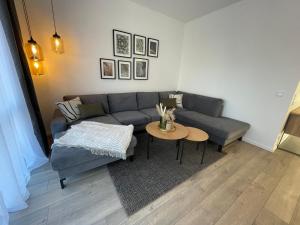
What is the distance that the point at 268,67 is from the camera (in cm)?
259

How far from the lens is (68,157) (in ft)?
5.11

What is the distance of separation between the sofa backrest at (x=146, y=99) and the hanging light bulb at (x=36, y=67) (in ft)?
6.48

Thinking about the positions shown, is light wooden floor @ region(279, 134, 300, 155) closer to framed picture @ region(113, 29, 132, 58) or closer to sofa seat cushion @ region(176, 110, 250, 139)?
sofa seat cushion @ region(176, 110, 250, 139)

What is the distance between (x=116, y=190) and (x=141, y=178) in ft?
1.17

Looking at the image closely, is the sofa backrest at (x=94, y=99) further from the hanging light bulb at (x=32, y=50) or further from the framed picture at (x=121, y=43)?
the framed picture at (x=121, y=43)

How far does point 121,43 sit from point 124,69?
0.58 metres

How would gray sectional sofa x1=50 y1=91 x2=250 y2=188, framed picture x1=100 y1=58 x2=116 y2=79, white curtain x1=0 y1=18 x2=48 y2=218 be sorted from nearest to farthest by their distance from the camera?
white curtain x1=0 y1=18 x2=48 y2=218, gray sectional sofa x1=50 y1=91 x2=250 y2=188, framed picture x1=100 y1=58 x2=116 y2=79

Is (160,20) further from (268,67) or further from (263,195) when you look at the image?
(263,195)

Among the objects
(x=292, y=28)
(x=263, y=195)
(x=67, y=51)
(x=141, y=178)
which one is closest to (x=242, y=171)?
(x=263, y=195)

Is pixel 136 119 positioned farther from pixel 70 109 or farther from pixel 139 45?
pixel 139 45

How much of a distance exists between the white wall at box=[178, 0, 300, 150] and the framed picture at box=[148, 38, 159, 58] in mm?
1164

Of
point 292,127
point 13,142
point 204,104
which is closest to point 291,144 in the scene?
point 292,127

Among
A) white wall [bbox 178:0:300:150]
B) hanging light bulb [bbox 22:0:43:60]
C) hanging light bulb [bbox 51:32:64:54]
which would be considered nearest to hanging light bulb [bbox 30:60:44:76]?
hanging light bulb [bbox 22:0:43:60]

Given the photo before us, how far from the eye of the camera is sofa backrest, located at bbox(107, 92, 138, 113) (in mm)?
3092
